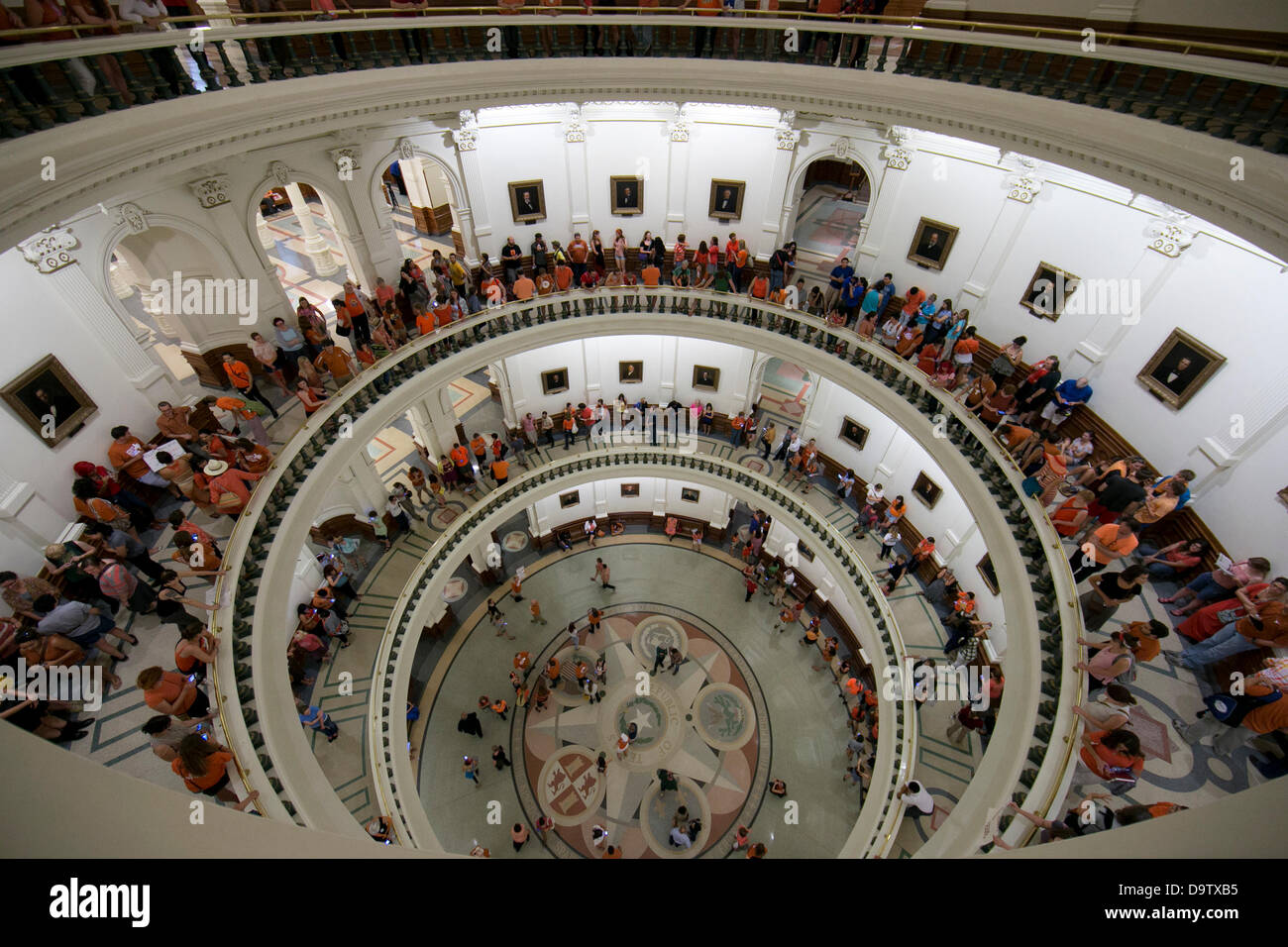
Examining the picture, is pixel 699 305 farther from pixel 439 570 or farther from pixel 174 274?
pixel 174 274

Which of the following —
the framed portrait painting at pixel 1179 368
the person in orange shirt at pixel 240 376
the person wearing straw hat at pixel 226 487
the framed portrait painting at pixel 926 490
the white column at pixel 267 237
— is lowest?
the framed portrait painting at pixel 1179 368

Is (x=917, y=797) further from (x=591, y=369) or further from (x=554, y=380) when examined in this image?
(x=554, y=380)

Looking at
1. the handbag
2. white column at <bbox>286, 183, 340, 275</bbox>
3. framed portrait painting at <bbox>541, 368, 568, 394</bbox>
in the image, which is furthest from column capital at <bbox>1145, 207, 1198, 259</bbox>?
white column at <bbox>286, 183, 340, 275</bbox>

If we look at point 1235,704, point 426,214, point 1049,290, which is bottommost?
point 1235,704

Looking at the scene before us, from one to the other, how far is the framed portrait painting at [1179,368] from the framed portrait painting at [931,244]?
5131 mm

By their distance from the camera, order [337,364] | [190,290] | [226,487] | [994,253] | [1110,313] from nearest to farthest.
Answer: [226,487]
[1110,313]
[190,290]
[337,364]
[994,253]

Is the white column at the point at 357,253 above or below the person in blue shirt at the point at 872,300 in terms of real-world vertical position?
above

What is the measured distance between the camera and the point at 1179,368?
10.1 m

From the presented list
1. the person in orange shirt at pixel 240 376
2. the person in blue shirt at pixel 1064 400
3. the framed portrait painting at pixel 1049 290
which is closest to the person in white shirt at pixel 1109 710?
the person in blue shirt at pixel 1064 400

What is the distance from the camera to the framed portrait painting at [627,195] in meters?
16.3

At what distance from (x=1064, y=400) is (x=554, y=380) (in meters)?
14.0

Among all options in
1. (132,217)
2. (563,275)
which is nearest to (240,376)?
(132,217)

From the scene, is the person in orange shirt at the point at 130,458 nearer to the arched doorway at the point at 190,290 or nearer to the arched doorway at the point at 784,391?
the arched doorway at the point at 190,290

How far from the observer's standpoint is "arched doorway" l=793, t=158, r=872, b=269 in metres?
18.4
